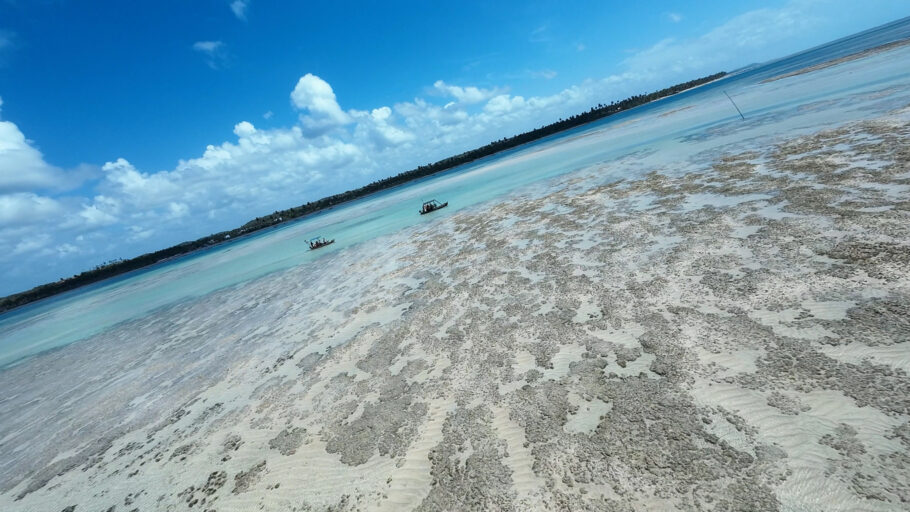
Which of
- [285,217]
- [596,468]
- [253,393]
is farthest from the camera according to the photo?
[285,217]

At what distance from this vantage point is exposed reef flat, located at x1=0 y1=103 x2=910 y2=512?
4320 millimetres

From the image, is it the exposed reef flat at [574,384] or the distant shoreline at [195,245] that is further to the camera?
the distant shoreline at [195,245]

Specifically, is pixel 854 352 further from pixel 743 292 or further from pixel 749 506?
pixel 749 506

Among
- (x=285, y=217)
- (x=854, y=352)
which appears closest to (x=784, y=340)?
(x=854, y=352)

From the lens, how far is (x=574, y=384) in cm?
617

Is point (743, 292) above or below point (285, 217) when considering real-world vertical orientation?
below

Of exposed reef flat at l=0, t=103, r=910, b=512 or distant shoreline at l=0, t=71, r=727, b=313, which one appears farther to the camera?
distant shoreline at l=0, t=71, r=727, b=313

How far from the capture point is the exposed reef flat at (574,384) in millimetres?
4320

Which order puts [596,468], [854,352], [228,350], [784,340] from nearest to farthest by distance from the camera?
[596,468] → [854,352] → [784,340] → [228,350]

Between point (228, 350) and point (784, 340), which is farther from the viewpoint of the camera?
point (228, 350)

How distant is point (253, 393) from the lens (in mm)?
9492

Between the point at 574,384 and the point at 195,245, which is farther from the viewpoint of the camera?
the point at 195,245

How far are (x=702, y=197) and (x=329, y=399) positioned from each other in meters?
15.0

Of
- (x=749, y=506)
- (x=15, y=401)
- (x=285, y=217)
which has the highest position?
(x=285, y=217)
